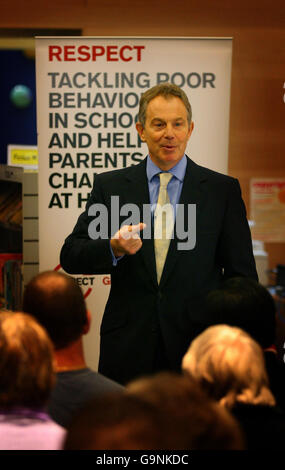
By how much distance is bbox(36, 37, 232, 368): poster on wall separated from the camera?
11.8 ft

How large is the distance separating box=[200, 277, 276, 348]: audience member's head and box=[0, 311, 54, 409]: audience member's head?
2.18ft

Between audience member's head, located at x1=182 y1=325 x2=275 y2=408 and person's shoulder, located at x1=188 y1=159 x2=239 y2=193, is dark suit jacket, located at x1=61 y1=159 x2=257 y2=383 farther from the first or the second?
audience member's head, located at x1=182 y1=325 x2=275 y2=408

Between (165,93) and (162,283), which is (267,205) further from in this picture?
(162,283)

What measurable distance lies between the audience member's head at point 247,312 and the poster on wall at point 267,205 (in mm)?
2536

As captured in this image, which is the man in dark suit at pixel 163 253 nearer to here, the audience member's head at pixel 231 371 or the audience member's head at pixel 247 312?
the audience member's head at pixel 247 312

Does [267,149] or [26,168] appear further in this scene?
[267,149]

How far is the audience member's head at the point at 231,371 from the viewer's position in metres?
1.63

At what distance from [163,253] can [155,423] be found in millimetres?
1932

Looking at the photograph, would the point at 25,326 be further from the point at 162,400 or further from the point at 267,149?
the point at 267,149

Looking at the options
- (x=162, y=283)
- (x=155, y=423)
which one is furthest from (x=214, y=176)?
(x=155, y=423)

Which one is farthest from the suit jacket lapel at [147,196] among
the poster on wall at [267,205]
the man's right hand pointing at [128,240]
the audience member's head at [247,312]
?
the poster on wall at [267,205]

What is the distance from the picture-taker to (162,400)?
0.98 m
